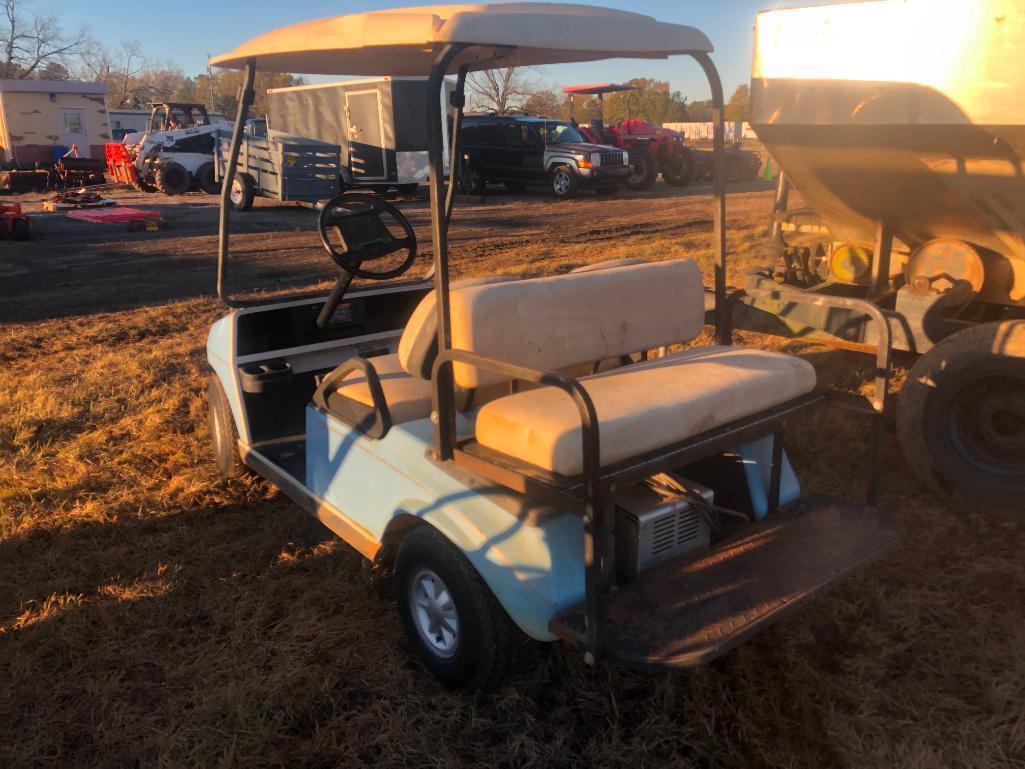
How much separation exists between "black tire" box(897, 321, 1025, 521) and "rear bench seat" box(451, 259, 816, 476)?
3.48 feet

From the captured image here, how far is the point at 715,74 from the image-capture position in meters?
2.86

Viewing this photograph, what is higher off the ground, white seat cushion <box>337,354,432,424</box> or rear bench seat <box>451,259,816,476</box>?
rear bench seat <box>451,259,816,476</box>

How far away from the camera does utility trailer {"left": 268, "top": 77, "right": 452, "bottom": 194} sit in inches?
645

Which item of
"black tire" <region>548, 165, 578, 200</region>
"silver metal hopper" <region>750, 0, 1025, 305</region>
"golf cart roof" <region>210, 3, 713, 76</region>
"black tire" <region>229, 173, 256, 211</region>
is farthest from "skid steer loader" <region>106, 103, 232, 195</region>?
"golf cart roof" <region>210, 3, 713, 76</region>

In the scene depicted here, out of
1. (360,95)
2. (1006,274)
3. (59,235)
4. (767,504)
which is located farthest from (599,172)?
(767,504)

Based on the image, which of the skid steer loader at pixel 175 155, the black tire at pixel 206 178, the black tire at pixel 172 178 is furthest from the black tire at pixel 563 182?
the black tire at pixel 172 178

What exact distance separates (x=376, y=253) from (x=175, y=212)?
1420 centimetres

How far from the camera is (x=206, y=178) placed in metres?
19.3

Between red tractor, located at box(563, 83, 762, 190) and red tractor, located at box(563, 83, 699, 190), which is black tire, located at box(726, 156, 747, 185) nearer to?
red tractor, located at box(563, 83, 762, 190)

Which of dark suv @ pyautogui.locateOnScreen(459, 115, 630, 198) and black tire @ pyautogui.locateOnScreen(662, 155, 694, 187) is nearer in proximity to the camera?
dark suv @ pyautogui.locateOnScreen(459, 115, 630, 198)

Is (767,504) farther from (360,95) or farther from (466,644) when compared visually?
(360,95)

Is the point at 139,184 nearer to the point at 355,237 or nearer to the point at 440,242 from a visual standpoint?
the point at 355,237

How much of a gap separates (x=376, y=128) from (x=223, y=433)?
46.1ft

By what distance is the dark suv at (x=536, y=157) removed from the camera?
1798cm
